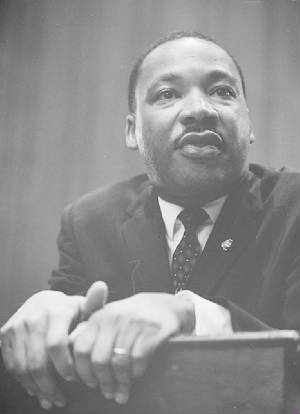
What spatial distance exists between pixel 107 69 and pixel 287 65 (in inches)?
15.7

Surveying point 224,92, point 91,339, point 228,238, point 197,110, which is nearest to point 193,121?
point 197,110

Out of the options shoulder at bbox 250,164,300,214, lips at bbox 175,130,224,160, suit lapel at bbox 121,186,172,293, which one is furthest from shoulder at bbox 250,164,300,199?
suit lapel at bbox 121,186,172,293

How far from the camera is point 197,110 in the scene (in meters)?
0.87

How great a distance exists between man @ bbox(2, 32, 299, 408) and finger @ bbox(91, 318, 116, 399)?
5 centimetres

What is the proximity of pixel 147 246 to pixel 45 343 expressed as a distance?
0.36 metres

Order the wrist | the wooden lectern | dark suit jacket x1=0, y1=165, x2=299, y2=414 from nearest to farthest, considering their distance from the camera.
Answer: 1. the wooden lectern
2. the wrist
3. dark suit jacket x1=0, y1=165, x2=299, y2=414

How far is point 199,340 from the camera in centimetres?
50

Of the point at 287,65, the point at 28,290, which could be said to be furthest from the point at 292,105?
the point at 28,290

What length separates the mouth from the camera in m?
0.87

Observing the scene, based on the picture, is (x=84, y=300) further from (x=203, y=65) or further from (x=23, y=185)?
(x=203, y=65)

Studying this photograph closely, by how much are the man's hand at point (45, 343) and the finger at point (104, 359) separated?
0.13 feet

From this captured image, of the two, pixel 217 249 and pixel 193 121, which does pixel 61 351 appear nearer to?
pixel 217 249

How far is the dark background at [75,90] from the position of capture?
96 centimetres

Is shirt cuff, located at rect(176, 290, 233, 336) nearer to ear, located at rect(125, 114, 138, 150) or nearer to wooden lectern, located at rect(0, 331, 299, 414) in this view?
wooden lectern, located at rect(0, 331, 299, 414)
